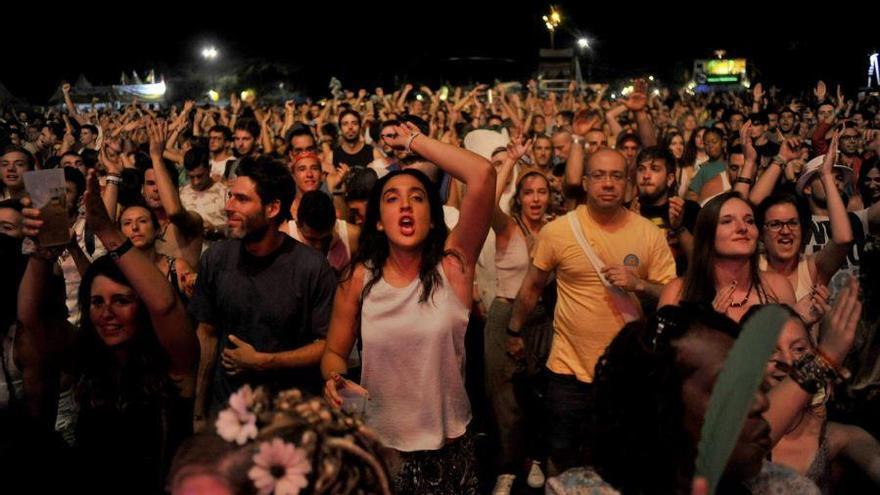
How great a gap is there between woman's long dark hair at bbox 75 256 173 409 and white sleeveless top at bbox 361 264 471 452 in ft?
2.94

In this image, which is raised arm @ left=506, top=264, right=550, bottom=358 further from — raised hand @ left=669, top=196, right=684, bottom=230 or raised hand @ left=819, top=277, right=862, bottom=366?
raised hand @ left=819, top=277, right=862, bottom=366

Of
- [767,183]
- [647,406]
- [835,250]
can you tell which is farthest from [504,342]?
[647,406]

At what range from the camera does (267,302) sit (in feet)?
12.6

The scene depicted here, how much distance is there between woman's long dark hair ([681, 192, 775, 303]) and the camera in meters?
3.95

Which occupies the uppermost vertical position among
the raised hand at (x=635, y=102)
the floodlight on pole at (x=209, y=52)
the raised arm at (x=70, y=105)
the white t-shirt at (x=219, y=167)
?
the floodlight on pole at (x=209, y=52)

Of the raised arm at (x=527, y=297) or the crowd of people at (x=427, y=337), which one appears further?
the raised arm at (x=527, y=297)

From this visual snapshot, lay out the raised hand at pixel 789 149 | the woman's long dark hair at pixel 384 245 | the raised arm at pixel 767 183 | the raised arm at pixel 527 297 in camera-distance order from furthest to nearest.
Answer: the raised hand at pixel 789 149 → the raised arm at pixel 767 183 → the raised arm at pixel 527 297 → the woman's long dark hair at pixel 384 245

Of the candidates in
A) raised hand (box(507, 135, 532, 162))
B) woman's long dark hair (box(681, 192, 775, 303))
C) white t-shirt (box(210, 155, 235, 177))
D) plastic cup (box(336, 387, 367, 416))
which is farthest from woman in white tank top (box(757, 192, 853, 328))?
white t-shirt (box(210, 155, 235, 177))

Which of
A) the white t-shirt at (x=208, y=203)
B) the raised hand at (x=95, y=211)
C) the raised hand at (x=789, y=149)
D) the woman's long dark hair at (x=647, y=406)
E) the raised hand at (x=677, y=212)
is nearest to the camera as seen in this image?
the woman's long dark hair at (x=647, y=406)

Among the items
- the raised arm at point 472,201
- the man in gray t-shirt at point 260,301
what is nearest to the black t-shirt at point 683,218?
the raised arm at point 472,201

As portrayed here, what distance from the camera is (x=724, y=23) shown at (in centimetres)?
6153

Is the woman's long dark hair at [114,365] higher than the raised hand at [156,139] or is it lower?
lower

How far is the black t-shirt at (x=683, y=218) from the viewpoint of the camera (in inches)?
231

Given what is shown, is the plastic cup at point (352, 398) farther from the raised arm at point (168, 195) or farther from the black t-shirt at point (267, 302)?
the raised arm at point (168, 195)
